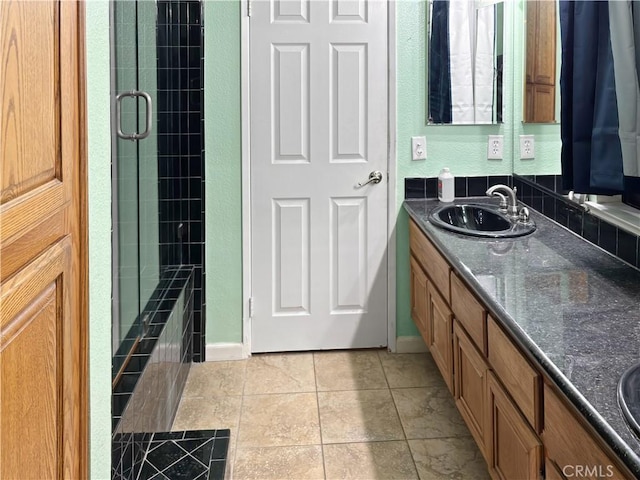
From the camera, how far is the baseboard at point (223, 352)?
11.3 feet

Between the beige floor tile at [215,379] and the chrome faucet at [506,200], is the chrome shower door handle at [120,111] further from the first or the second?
the chrome faucet at [506,200]

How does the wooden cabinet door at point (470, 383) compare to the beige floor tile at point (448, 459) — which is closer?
the wooden cabinet door at point (470, 383)

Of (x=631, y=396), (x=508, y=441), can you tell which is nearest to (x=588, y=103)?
(x=508, y=441)

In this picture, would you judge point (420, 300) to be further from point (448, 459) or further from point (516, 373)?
point (516, 373)

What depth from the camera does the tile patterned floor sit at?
7.88ft

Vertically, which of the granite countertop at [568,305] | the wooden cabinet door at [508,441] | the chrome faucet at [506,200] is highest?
the chrome faucet at [506,200]

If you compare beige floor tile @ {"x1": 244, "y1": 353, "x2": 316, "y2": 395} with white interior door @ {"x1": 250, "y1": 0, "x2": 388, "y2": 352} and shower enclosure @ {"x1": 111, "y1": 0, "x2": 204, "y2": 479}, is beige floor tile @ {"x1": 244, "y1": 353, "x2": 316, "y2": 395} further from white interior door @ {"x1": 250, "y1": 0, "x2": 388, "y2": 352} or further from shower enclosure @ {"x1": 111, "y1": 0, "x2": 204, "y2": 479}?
shower enclosure @ {"x1": 111, "y1": 0, "x2": 204, "y2": 479}

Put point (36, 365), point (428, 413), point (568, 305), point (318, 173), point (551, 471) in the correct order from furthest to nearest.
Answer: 1. point (318, 173)
2. point (428, 413)
3. point (568, 305)
4. point (551, 471)
5. point (36, 365)

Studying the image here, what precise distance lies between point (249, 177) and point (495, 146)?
50.4 inches

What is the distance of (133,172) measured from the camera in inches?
96.8

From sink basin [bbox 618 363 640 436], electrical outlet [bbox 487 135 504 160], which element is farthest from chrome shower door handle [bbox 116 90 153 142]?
electrical outlet [bbox 487 135 504 160]

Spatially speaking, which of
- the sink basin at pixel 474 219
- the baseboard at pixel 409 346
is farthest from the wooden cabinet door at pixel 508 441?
the baseboard at pixel 409 346

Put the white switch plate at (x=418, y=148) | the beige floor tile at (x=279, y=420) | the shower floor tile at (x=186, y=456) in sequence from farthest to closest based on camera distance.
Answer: the white switch plate at (x=418, y=148)
the beige floor tile at (x=279, y=420)
the shower floor tile at (x=186, y=456)

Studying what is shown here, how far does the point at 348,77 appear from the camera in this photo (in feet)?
10.9
